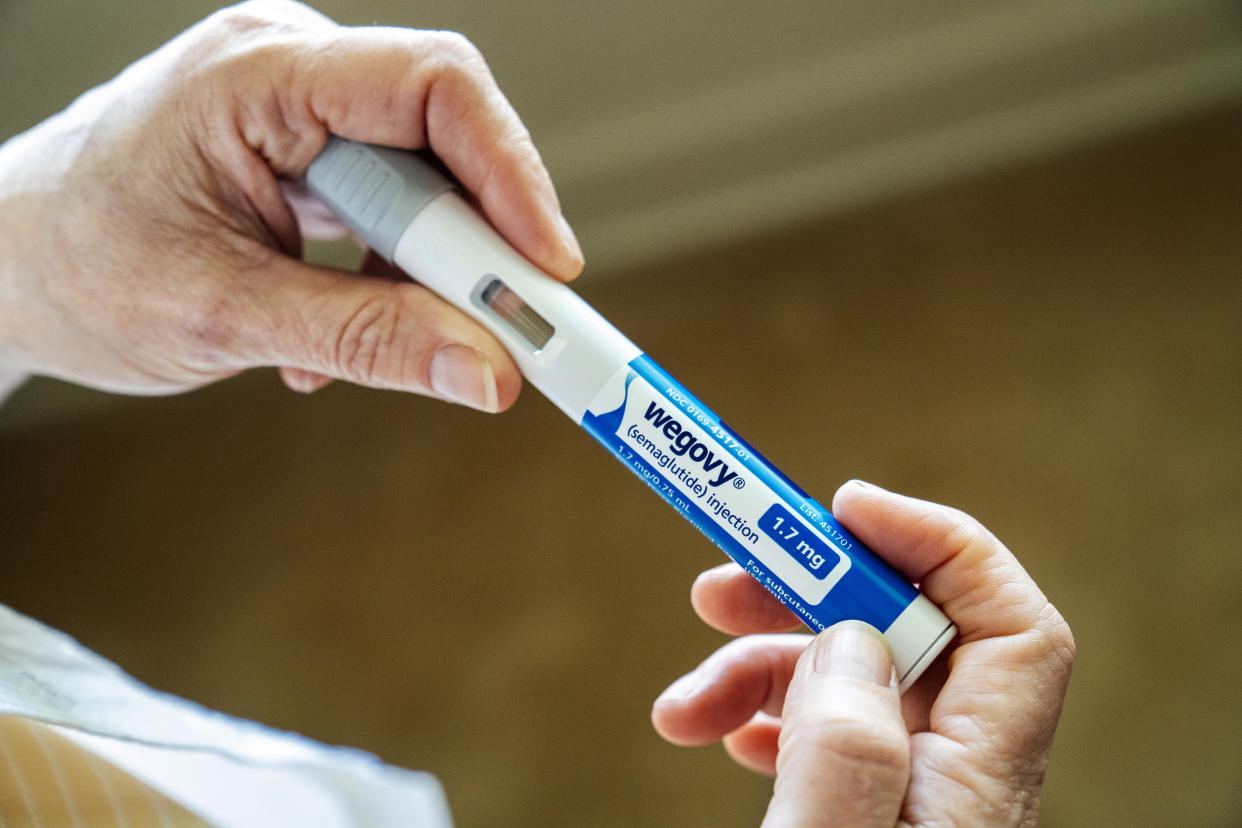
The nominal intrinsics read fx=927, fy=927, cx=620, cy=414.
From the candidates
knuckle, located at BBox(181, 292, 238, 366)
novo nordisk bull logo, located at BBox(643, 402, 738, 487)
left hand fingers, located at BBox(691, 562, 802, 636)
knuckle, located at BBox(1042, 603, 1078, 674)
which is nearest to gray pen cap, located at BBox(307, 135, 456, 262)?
knuckle, located at BBox(181, 292, 238, 366)

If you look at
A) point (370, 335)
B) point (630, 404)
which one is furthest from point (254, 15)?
point (630, 404)

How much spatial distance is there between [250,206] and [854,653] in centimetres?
54

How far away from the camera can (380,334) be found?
0.64 meters

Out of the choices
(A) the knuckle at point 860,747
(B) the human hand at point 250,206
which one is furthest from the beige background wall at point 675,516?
(A) the knuckle at point 860,747

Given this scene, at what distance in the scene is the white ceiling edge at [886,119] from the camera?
139cm

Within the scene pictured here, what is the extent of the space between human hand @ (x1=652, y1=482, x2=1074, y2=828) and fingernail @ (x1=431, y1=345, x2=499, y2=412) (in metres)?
0.25

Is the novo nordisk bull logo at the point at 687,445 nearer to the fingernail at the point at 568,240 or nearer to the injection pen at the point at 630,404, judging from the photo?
the injection pen at the point at 630,404

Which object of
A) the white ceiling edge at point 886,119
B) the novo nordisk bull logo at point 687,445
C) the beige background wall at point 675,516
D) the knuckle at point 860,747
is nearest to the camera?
the knuckle at point 860,747

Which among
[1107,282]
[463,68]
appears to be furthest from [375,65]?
[1107,282]

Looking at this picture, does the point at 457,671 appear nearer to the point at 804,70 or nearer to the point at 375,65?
the point at 375,65

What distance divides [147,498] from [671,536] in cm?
79

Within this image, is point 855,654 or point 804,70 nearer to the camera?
point 855,654

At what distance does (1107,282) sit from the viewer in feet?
4.38

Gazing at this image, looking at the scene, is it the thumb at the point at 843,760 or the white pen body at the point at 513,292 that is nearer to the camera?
the thumb at the point at 843,760
